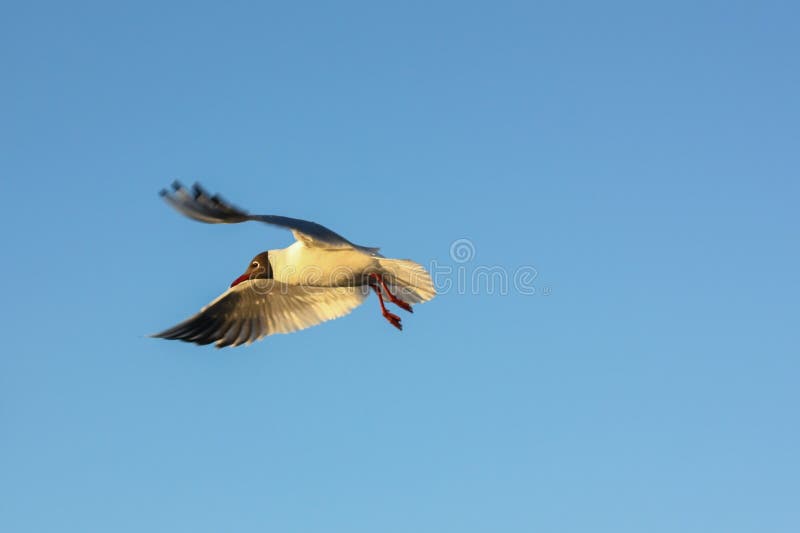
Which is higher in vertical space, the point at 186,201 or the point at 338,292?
the point at 338,292

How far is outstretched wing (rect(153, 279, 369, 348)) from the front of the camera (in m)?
9.57

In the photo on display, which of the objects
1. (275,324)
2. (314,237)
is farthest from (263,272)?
(314,237)

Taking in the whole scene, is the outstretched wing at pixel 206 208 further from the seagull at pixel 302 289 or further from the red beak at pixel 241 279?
the red beak at pixel 241 279

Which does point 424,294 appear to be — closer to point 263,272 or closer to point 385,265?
point 385,265

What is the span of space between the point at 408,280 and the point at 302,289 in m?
1.32

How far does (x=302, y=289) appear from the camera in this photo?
9.97 meters

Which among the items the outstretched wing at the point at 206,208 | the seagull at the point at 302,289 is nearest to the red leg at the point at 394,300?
the seagull at the point at 302,289

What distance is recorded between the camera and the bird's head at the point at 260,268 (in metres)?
9.43

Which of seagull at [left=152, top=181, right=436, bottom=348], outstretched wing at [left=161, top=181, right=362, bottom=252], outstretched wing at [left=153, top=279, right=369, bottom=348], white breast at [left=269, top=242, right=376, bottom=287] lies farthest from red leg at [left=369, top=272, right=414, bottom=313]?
Answer: outstretched wing at [left=161, top=181, right=362, bottom=252]

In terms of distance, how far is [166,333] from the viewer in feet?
29.3

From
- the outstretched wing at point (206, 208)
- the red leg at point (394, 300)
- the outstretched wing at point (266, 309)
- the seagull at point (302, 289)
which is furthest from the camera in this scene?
the outstretched wing at point (266, 309)

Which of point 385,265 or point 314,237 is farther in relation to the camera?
point 385,265

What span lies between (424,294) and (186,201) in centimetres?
308

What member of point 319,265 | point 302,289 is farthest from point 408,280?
point 302,289
